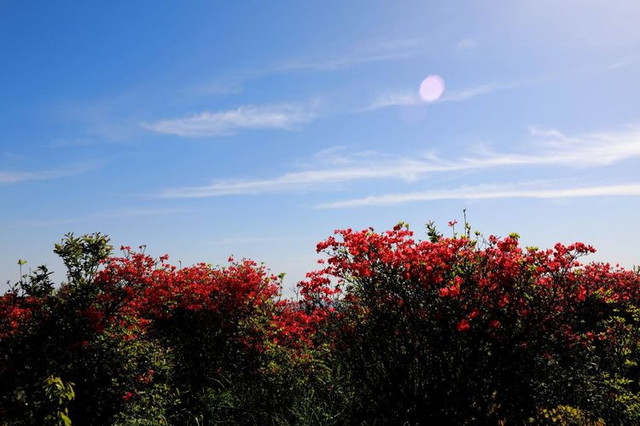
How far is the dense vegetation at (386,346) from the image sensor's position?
6.50 m

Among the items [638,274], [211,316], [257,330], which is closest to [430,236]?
[257,330]

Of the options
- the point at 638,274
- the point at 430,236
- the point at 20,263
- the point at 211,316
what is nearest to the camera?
the point at 20,263

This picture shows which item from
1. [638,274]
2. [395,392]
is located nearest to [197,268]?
[395,392]

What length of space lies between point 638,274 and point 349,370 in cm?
1475

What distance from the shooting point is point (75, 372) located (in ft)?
24.1

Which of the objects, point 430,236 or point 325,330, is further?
point 430,236

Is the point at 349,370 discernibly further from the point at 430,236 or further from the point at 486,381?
the point at 430,236

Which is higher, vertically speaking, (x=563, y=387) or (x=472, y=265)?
(x=472, y=265)

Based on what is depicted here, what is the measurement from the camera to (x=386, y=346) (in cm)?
688

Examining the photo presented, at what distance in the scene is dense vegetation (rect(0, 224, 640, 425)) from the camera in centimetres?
650

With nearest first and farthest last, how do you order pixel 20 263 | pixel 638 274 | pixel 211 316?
pixel 20 263
pixel 211 316
pixel 638 274

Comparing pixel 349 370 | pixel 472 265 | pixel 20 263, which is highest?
pixel 20 263

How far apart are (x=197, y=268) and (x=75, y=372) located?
5.00m

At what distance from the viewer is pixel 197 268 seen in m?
12.1
